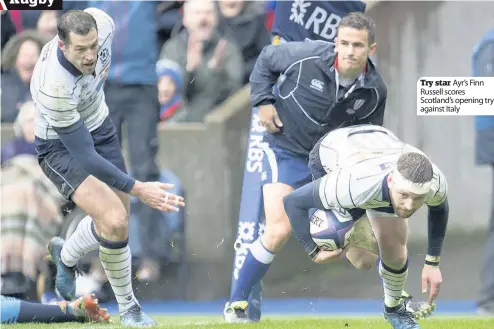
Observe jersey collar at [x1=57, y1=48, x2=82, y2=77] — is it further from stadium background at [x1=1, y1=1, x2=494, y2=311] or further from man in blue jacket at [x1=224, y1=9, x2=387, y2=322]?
stadium background at [x1=1, y1=1, x2=494, y2=311]

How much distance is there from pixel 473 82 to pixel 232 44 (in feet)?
6.04

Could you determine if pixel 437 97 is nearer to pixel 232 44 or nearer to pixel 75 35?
pixel 232 44

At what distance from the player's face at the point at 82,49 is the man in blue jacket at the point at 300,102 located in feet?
3.73

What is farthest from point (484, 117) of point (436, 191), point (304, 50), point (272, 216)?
point (436, 191)

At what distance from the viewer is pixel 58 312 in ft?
25.0

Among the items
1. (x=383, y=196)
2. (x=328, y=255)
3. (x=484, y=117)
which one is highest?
(x=484, y=117)

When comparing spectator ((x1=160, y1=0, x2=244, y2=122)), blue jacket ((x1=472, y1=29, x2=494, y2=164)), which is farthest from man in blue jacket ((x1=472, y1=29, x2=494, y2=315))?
spectator ((x1=160, y1=0, x2=244, y2=122))

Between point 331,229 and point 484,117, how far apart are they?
2206mm

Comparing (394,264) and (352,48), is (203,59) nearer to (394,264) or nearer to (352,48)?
(352,48)

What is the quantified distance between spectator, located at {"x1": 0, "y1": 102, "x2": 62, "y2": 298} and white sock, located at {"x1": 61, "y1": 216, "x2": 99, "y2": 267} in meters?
0.51

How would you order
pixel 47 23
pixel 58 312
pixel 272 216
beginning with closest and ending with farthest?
pixel 272 216, pixel 58 312, pixel 47 23

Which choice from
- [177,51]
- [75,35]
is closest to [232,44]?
[177,51]

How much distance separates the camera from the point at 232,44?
8.34 metres

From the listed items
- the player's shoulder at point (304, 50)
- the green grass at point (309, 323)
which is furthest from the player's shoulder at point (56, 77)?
the green grass at point (309, 323)
